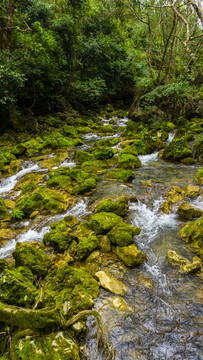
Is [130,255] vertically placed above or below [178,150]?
below

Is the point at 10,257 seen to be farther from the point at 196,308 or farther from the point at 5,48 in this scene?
the point at 5,48

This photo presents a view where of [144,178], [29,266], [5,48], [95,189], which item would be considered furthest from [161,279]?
[5,48]

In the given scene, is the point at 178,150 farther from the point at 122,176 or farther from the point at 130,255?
the point at 130,255

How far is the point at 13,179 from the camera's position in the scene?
9672 millimetres

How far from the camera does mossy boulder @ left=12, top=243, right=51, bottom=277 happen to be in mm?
3863

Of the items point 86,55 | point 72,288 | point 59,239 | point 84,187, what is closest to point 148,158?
point 84,187

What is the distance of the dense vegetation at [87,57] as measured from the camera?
13.0 meters

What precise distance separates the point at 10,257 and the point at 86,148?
31.6ft

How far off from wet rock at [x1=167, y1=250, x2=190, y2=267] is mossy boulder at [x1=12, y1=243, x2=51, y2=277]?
8.78ft

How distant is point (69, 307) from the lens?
3.04 m

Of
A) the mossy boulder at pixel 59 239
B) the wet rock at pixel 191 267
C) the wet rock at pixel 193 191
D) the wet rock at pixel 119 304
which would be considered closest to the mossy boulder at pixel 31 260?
the mossy boulder at pixel 59 239

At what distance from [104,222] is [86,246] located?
32.0 inches

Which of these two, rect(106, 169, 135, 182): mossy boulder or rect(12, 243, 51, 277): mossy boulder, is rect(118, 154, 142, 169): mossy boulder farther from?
rect(12, 243, 51, 277): mossy boulder

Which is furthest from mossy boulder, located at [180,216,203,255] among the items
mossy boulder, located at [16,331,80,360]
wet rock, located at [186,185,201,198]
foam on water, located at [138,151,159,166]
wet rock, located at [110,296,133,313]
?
foam on water, located at [138,151,159,166]
